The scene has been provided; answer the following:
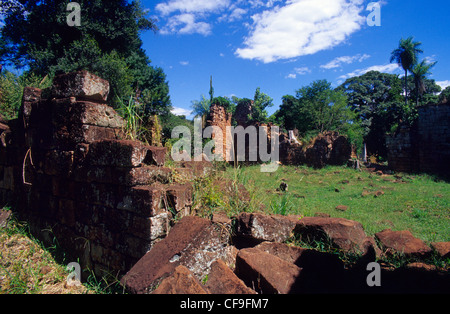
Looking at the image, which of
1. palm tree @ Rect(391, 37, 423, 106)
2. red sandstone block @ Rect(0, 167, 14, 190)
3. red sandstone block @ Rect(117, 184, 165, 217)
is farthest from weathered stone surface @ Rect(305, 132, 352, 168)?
palm tree @ Rect(391, 37, 423, 106)

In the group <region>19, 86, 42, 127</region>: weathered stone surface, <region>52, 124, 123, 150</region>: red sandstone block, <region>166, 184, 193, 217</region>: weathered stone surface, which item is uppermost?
<region>19, 86, 42, 127</region>: weathered stone surface

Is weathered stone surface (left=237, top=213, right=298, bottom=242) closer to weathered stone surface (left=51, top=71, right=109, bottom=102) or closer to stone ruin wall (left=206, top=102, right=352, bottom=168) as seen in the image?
weathered stone surface (left=51, top=71, right=109, bottom=102)

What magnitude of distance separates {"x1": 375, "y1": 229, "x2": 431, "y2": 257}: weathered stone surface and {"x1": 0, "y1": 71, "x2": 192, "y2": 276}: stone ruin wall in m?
2.50

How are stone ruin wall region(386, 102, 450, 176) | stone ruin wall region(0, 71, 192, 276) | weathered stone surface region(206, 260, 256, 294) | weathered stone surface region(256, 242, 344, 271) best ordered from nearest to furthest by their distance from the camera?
weathered stone surface region(206, 260, 256, 294) < weathered stone surface region(256, 242, 344, 271) < stone ruin wall region(0, 71, 192, 276) < stone ruin wall region(386, 102, 450, 176)

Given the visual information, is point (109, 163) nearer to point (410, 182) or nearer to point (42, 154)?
point (42, 154)

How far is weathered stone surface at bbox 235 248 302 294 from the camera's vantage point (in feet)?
6.41

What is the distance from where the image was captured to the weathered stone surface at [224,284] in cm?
187

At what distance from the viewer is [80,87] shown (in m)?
3.21

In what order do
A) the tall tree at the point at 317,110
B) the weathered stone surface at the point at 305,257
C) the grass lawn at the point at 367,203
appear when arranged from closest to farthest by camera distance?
the weathered stone surface at the point at 305,257 < the grass lawn at the point at 367,203 < the tall tree at the point at 317,110

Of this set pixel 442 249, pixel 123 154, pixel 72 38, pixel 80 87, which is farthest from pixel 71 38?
pixel 442 249

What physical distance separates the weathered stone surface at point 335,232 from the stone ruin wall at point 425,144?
14209 millimetres

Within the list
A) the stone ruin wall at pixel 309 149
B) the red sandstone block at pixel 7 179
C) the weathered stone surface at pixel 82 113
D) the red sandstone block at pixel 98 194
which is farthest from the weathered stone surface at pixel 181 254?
the stone ruin wall at pixel 309 149

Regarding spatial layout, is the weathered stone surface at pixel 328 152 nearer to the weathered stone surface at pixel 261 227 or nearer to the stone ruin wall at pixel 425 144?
the stone ruin wall at pixel 425 144

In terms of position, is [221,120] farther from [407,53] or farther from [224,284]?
[407,53]
